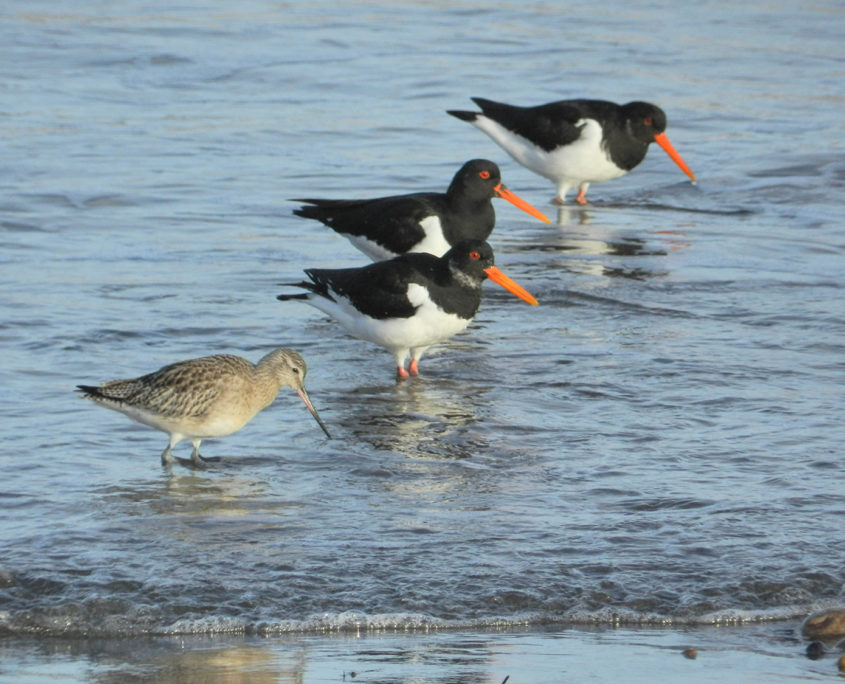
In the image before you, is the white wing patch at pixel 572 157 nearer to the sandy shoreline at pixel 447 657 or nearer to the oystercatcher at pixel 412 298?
the oystercatcher at pixel 412 298

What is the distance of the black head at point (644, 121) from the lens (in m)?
13.7

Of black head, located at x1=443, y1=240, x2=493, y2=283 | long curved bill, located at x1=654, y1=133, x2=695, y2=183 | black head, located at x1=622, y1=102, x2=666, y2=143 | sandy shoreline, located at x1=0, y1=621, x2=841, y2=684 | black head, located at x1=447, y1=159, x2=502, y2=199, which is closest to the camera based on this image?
sandy shoreline, located at x1=0, y1=621, x2=841, y2=684

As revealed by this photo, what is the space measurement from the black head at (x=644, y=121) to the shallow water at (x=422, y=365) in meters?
0.62

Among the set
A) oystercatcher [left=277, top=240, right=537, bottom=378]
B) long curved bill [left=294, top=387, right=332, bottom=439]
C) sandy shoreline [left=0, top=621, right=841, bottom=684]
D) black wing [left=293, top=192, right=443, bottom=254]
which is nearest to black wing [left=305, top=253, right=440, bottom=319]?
oystercatcher [left=277, top=240, right=537, bottom=378]

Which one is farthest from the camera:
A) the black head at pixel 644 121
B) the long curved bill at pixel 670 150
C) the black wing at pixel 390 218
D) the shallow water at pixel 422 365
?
the long curved bill at pixel 670 150

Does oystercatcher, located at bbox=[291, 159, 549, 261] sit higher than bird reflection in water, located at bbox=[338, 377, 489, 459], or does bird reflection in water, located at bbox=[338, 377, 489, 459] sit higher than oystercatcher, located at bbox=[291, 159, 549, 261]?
oystercatcher, located at bbox=[291, 159, 549, 261]

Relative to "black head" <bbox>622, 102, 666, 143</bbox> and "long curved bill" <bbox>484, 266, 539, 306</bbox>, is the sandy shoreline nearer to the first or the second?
"long curved bill" <bbox>484, 266, 539, 306</bbox>

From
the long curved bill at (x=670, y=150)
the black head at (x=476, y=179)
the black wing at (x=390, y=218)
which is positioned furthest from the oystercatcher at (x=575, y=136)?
the black wing at (x=390, y=218)

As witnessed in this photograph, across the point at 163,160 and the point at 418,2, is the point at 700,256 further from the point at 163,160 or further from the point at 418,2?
the point at 418,2

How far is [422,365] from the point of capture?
9.32m

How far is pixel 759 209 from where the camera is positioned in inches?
519

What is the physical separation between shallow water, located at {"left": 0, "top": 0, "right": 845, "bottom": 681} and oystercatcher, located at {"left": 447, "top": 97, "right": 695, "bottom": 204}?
37cm

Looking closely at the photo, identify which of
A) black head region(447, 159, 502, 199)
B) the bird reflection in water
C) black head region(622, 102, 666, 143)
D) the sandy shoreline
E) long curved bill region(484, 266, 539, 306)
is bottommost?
the sandy shoreline

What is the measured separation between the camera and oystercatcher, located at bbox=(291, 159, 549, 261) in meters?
10.5
